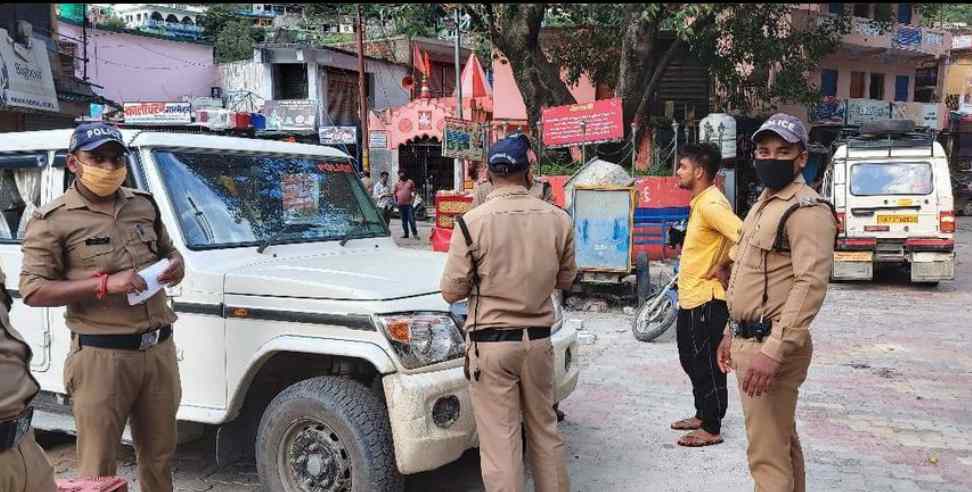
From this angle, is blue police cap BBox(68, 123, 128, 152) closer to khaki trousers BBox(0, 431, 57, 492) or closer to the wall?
khaki trousers BBox(0, 431, 57, 492)

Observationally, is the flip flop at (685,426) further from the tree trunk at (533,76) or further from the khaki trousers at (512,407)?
the tree trunk at (533,76)

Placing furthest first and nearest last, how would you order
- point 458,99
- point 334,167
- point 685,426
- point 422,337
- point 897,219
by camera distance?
point 458,99 < point 897,219 < point 685,426 < point 334,167 < point 422,337

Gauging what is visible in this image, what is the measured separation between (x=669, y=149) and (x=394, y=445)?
12817mm

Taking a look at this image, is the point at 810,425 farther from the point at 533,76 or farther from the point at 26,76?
the point at 26,76

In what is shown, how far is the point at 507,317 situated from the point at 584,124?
10.5 meters

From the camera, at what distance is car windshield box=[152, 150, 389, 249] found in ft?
13.1

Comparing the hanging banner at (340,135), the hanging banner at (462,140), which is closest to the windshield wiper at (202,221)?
the hanging banner at (462,140)

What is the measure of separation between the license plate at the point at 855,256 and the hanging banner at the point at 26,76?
48.4ft

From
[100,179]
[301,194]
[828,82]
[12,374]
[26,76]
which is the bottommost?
[12,374]

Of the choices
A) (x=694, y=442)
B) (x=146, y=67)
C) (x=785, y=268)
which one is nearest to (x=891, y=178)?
(x=694, y=442)

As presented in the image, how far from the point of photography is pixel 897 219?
1187 centimetres

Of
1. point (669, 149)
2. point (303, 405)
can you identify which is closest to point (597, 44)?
point (669, 149)

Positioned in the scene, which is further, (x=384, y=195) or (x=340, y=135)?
(x=340, y=135)

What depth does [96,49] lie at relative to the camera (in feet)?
88.9
